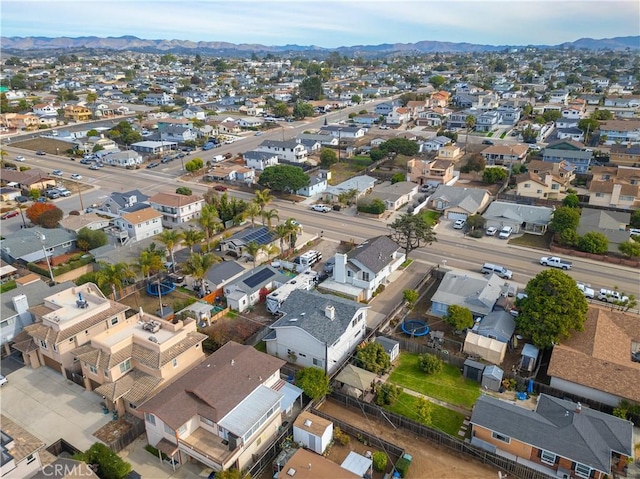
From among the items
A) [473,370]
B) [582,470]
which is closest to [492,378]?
[473,370]

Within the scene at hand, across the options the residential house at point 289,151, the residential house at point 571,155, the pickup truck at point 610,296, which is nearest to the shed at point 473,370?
the pickup truck at point 610,296

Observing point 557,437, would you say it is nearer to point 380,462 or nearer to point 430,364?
point 430,364

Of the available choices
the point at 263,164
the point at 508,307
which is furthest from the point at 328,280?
the point at 263,164

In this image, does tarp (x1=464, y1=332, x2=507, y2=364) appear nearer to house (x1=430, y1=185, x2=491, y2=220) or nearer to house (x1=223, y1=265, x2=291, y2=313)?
house (x1=223, y1=265, x2=291, y2=313)

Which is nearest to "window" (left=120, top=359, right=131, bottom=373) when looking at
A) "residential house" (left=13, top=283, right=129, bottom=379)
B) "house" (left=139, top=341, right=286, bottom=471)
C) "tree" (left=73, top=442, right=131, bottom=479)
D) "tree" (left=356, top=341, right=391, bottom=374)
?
"house" (left=139, top=341, right=286, bottom=471)

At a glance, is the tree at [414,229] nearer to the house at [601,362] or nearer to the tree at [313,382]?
the house at [601,362]

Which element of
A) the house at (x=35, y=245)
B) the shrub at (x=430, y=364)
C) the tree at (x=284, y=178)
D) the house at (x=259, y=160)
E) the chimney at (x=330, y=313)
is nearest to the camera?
the shrub at (x=430, y=364)
